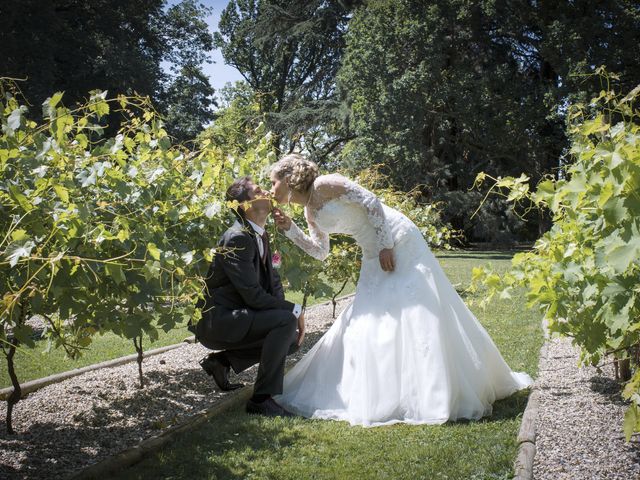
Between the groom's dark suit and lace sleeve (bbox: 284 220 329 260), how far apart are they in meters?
0.32

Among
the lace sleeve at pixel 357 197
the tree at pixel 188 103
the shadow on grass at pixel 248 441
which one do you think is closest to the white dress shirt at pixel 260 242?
the lace sleeve at pixel 357 197

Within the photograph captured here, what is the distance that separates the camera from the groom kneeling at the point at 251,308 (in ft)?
13.7

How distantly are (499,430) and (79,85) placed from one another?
24.6 metres

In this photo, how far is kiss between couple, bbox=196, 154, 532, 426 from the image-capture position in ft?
13.0

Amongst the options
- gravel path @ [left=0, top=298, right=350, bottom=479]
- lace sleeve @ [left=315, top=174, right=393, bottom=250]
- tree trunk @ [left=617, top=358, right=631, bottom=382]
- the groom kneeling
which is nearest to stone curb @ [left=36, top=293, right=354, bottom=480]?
gravel path @ [left=0, top=298, right=350, bottom=479]

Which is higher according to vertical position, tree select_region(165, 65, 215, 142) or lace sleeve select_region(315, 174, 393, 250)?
tree select_region(165, 65, 215, 142)

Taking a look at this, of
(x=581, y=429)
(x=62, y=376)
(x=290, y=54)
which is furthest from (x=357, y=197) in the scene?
(x=290, y=54)

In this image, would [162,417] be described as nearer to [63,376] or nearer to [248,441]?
[248,441]

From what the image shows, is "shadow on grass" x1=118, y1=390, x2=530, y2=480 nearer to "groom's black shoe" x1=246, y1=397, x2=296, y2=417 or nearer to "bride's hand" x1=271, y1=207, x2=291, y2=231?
"groom's black shoe" x1=246, y1=397, x2=296, y2=417

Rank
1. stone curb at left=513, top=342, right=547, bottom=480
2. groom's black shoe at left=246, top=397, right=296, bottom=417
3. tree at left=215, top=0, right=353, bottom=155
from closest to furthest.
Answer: stone curb at left=513, top=342, right=547, bottom=480 → groom's black shoe at left=246, top=397, right=296, bottom=417 → tree at left=215, top=0, right=353, bottom=155

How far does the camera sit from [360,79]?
2500 centimetres

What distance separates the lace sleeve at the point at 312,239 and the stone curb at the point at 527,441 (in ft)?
6.26

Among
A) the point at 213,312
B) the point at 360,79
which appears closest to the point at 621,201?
the point at 213,312

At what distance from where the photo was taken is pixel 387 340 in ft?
13.4
